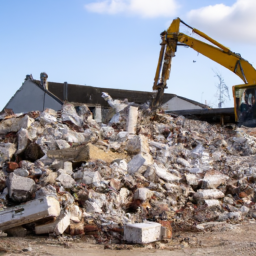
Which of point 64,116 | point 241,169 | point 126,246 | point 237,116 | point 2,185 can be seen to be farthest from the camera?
point 237,116

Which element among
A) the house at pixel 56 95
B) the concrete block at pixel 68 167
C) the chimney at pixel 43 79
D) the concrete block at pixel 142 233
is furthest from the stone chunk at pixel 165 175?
the chimney at pixel 43 79

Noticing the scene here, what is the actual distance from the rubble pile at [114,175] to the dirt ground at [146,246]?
0.24 m

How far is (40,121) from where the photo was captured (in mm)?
8312

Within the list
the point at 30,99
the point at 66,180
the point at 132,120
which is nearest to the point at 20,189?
the point at 66,180

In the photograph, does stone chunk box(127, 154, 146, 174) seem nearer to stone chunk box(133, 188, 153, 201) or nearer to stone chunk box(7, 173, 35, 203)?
stone chunk box(133, 188, 153, 201)

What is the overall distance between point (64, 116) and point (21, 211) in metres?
4.05

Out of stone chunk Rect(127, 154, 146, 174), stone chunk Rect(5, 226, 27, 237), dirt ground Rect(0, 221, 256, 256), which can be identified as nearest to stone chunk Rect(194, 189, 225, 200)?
stone chunk Rect(127, 154, 146, 174)

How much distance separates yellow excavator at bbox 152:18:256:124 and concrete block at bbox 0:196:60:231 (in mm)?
6486

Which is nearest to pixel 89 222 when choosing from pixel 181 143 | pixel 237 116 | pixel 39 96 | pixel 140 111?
pixel 181 143

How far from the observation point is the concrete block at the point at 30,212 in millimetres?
5051

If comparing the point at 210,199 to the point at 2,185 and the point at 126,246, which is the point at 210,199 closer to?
the point at 126,246

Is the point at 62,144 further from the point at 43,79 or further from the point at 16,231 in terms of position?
the point at 43,79

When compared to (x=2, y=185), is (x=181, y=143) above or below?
above

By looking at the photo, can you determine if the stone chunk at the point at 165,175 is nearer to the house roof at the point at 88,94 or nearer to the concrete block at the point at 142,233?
the concrete block at the point at 142,233
